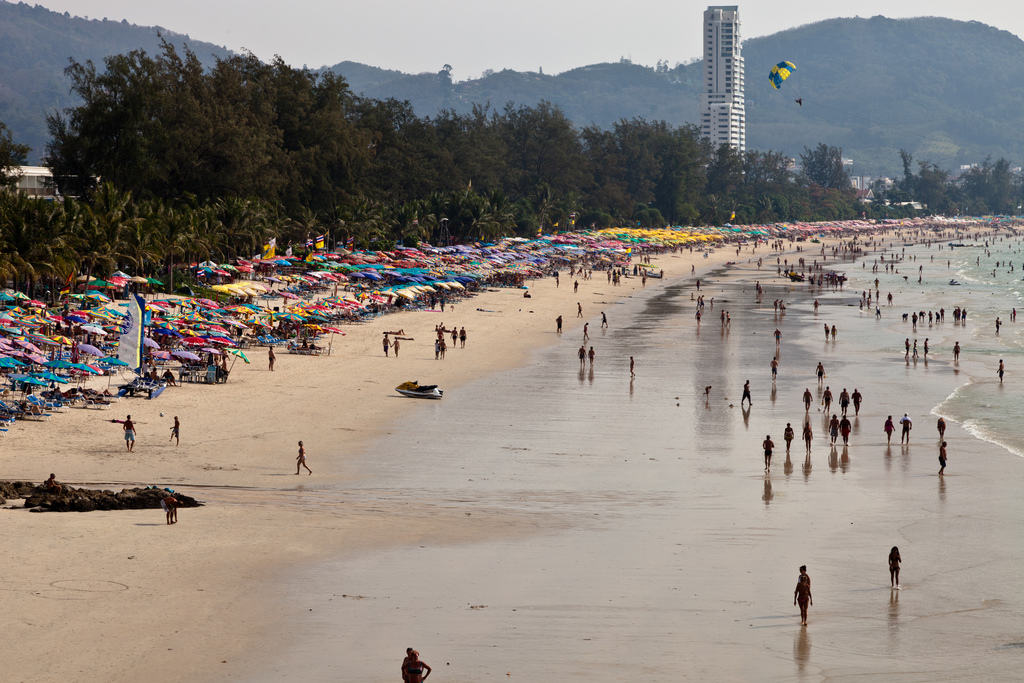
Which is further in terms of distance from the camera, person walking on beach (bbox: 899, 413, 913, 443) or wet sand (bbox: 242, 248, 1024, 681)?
person walking on beach (bbox: 899, 413, 913, 443)

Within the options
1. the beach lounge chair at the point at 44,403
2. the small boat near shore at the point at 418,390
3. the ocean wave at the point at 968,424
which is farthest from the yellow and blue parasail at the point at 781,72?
the beach lounge chair at the point at 44,403

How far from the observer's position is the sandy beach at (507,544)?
49.9 feet

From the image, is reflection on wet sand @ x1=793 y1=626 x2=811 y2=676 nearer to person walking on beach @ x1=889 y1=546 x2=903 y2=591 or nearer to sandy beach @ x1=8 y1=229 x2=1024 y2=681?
sandy beach @ x1=8 y1=229 x2=1024 y2=681

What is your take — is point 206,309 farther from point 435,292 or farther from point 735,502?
point 735,502

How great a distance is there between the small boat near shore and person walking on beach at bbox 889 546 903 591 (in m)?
19.6

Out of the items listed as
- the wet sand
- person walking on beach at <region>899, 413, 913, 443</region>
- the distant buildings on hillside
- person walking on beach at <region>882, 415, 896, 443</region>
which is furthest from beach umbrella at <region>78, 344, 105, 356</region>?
the distant buildings on hillside

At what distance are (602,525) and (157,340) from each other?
76.1 ft

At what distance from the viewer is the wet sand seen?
15.2 meters

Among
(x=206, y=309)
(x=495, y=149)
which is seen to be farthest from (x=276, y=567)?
(x=495, y=149)

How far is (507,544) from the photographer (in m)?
20.1

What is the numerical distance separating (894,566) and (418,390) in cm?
2021

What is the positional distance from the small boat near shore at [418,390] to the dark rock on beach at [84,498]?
14.3 meters

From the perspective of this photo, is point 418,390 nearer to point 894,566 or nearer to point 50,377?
point 50,377

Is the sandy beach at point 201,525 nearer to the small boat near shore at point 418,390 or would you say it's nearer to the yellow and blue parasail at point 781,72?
the small boat near shore at point 418,390
